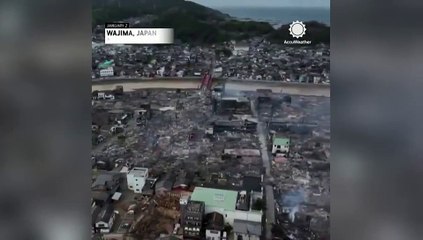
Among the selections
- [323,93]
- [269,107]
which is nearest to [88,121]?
[269,107]

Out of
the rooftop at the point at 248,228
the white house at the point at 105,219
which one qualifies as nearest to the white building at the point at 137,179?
the white house at the point at 105,219

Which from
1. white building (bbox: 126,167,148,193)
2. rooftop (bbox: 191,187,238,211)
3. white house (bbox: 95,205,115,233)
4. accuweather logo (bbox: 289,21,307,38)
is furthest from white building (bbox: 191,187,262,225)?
accuweather logo (bbox: 289,21,307,38)

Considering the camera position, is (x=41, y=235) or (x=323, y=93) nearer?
(x=323, y=93)

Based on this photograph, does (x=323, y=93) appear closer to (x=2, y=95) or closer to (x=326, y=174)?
(x=326, y=174)

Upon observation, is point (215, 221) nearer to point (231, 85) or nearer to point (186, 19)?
point (231, 85)

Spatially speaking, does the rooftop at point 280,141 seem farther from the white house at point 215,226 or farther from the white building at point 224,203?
the white house at point 215,226

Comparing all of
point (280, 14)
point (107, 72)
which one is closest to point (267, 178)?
point (280, 14)
